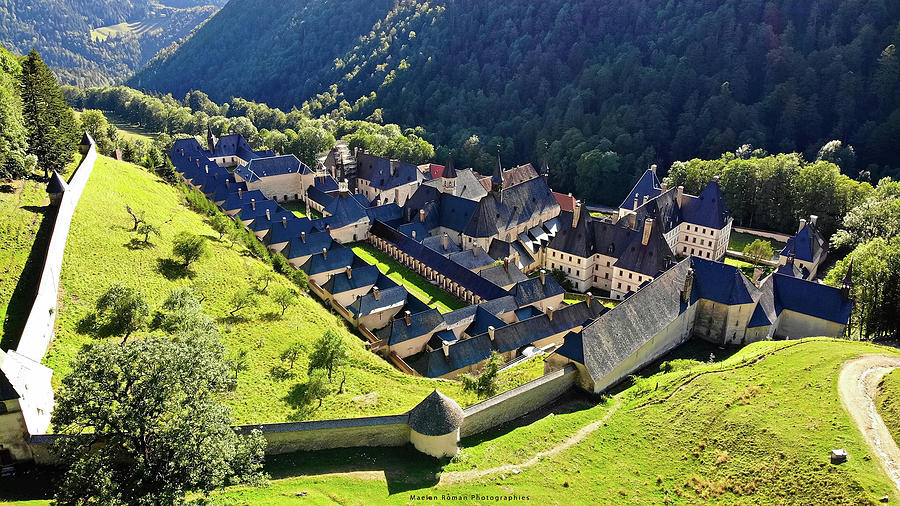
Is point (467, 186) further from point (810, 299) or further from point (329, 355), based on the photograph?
point (329, 355)

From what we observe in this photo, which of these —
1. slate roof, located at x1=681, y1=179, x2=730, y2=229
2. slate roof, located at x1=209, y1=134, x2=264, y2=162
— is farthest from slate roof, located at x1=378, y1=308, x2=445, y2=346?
slate roof, located at x1=209, y1=134, x2=264, y2=162

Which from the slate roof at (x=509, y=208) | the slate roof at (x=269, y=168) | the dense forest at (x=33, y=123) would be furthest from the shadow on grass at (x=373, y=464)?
the slate roof at (x=269, y=168)

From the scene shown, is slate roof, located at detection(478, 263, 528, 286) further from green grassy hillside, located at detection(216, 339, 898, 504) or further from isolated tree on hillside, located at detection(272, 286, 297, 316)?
green grassy hillside, located at detection(216, 339, 898, 504)

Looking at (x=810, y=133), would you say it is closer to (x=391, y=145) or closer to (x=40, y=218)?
(x=391, y=145)

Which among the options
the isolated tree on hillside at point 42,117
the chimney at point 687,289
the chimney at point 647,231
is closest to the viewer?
the chimney at point 687,289

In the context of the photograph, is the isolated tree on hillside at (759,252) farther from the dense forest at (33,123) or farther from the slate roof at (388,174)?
the dense forest at (33,123)

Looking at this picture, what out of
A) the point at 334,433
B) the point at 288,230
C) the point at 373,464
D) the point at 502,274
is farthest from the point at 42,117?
the point at 373,464

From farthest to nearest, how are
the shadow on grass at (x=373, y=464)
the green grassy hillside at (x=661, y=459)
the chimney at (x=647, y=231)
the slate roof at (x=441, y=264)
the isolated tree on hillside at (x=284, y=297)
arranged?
the chimney at (x=647, y=231)
the slate roof at (x=441, y=264)
the isolated tree on hillside at (x=284, y=297)
the shadow on grass at (x=373, y=464)
the green grassy hillside at (x=661, y=459)
